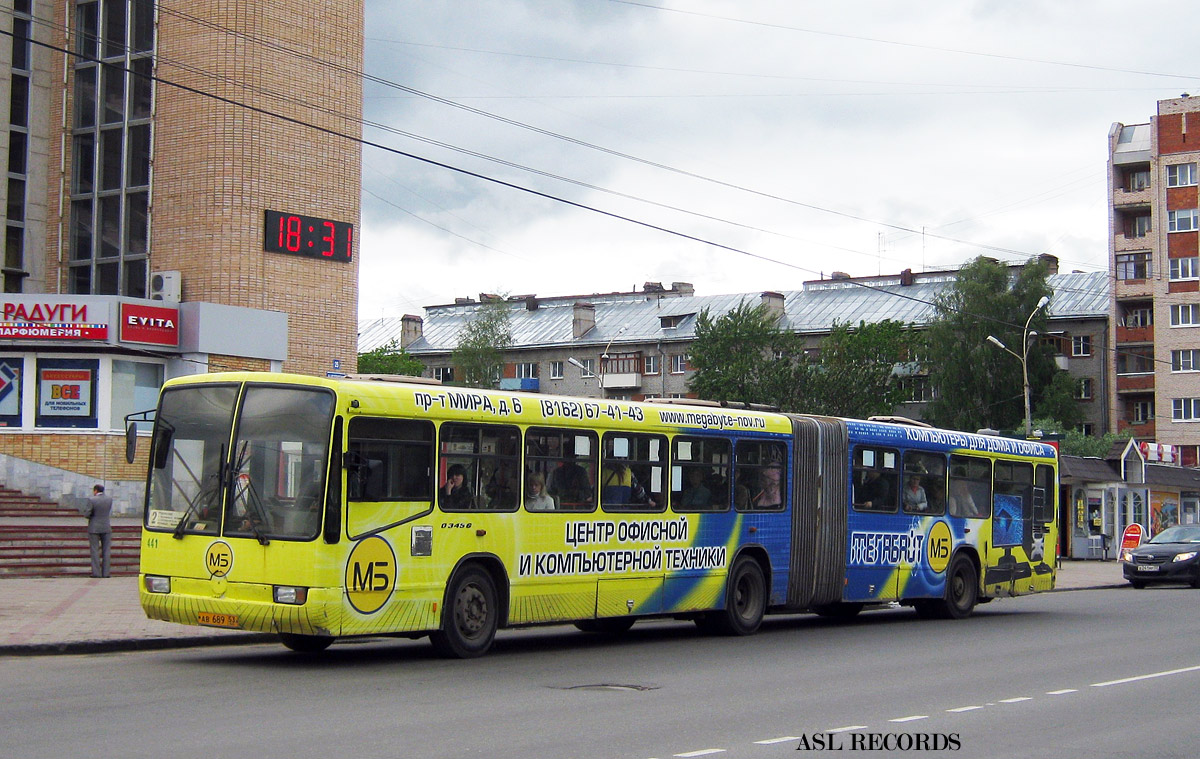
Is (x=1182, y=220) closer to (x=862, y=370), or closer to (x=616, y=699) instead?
(x=862, y=370)

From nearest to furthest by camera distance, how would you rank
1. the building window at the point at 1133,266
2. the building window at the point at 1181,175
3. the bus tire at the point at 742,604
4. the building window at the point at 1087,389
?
1. the bus tire at the point at 742,604
2. the building window at the point at 1181,175
3. the building window at the point at 1133,266
4. the building window at the point at 1087,389

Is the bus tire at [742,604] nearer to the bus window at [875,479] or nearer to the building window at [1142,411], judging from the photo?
the bus window at [875,479]

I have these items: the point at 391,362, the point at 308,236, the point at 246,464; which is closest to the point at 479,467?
the point at 246,464

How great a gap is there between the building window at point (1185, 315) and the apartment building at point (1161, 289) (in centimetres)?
5

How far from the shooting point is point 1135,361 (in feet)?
257

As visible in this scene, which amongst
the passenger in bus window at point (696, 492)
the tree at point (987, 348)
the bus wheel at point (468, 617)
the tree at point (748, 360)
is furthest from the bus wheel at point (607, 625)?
the tree at point (748, 360)

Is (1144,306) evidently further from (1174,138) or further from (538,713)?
(538,713)

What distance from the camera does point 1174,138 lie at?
75.9 meters

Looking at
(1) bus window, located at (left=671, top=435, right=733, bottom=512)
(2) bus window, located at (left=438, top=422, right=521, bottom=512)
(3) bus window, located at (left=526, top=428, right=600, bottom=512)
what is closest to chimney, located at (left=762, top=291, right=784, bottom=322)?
(1) bus window, located at (left=671, top=435, right=733, bottom=512)

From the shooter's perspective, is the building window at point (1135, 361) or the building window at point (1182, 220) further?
the building window at point (1135, 361)

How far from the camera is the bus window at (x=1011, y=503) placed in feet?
75.9

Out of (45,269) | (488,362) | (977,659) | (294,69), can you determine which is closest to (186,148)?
(294,69)

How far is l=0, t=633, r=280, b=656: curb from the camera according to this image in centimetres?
1387

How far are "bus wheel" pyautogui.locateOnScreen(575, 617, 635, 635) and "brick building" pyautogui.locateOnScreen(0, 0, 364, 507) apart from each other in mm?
19078
